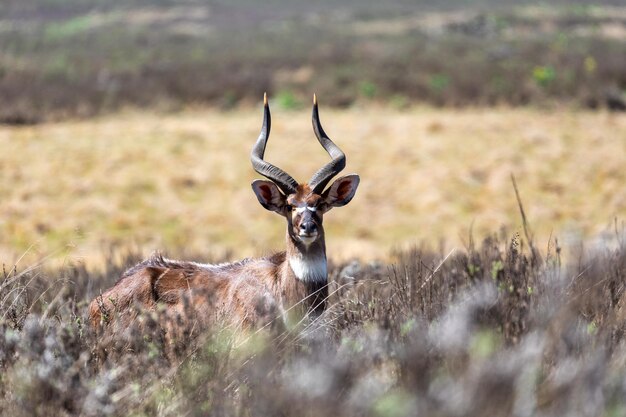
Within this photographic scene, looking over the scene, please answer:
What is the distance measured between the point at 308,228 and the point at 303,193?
1.44ft

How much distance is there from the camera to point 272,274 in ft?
23.2

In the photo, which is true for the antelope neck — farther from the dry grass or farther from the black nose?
the dry grass

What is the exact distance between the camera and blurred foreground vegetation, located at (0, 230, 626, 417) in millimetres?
4082

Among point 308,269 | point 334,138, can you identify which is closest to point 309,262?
point 308,269

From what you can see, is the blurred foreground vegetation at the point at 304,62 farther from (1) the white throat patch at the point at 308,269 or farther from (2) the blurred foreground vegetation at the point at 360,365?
(2) the blurred foreground vegetation at the point at 360,365

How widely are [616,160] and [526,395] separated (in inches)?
621

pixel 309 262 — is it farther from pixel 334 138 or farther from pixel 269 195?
pixel 334 138

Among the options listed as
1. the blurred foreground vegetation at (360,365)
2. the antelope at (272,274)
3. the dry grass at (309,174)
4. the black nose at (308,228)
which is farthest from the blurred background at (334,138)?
the black nose at (308,228)

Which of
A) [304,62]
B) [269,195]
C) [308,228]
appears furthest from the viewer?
[304,62]

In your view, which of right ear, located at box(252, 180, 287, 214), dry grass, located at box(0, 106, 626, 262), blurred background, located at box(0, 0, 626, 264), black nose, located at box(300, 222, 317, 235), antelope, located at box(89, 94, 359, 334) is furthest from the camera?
blurred background, located at box(0, 0, 626, 264)

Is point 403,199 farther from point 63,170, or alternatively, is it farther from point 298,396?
point 298,396

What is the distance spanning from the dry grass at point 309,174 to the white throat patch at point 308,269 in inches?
295

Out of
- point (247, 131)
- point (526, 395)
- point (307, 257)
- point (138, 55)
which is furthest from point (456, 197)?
point (138, 55)

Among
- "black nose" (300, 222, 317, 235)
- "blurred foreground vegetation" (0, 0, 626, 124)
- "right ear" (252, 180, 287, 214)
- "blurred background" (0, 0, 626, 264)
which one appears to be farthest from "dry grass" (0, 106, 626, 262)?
"black nose" (300, 222, 317, 235)
